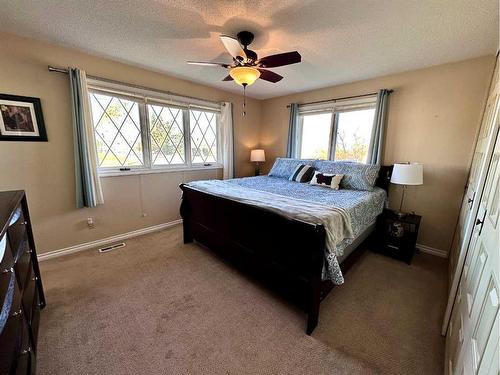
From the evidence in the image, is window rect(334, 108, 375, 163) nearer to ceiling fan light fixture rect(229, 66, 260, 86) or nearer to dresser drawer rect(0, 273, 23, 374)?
ceiling fan light fixture rect(229, 66, 260, 86)

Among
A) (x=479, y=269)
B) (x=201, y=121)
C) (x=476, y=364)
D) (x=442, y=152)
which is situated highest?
(x=201, y=121)

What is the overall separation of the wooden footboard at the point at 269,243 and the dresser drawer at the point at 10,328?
1473 millimetres

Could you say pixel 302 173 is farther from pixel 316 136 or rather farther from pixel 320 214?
pixel 320 214

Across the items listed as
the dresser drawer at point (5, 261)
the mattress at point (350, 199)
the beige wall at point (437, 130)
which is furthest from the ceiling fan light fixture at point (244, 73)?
the beige wall at point (437, 130)

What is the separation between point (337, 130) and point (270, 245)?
2.68m

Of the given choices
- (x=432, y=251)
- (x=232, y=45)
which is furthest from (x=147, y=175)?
(x=432, y=251)

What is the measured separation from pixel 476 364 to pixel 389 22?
2.28 metres

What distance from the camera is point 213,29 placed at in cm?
190

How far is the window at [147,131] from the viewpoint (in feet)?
9.13

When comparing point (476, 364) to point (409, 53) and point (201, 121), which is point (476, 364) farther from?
point (201, 121)

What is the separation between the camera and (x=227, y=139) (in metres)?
3.97

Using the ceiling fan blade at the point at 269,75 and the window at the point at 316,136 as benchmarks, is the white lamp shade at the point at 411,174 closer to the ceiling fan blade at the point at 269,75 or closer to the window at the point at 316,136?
the window at the point at 316,136

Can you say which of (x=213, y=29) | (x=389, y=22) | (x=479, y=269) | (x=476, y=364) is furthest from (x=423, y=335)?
(x=213, y=29)

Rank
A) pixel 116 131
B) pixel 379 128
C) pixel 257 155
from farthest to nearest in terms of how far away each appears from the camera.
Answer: pixel 257 155
pixel 379 128
pixel 116 131
